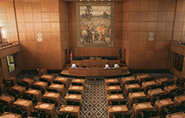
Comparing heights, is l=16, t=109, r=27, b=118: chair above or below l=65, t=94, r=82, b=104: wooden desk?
below

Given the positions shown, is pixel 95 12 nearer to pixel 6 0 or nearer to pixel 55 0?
pixel 55 0

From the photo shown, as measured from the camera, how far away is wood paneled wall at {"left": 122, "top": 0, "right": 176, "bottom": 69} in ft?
44.1

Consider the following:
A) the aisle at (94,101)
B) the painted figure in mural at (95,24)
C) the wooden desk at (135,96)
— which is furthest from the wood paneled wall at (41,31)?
the wooden desk at (135,96)

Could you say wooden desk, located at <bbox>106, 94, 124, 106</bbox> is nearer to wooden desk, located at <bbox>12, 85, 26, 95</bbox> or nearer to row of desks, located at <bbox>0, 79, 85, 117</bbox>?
row of desks, located at <bbox>0, 79, 85, 117</bbox>

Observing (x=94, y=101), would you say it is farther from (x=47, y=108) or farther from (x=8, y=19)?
(x=8, y=19)

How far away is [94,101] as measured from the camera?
31.1ft

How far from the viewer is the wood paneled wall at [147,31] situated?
13.4 meters

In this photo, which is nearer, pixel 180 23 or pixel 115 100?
pixel 115 100

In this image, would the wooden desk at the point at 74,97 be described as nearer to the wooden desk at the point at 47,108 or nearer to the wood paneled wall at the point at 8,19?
the wooden desk at the point at 47,108

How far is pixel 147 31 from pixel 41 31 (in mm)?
10459

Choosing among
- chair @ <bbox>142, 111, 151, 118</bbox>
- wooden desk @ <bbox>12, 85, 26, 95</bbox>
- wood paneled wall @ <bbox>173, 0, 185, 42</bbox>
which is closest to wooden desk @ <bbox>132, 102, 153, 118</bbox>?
chair @ <bbox>142, 111, 151, 118</bbox>

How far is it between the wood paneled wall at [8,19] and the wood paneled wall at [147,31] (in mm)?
11206

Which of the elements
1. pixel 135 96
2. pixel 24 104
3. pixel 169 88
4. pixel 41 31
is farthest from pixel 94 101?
pixel 41 31

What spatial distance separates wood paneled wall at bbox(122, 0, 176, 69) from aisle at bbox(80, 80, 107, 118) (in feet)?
16.4
